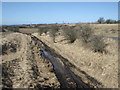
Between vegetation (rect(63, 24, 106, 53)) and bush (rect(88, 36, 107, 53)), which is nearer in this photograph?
bush (rect(88, 36, 107, 53))

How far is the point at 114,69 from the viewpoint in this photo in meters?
16.5

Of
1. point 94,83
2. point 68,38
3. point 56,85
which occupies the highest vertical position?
point 68,38

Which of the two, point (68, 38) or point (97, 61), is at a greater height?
point (68, 38)

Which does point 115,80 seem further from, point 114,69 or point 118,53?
point 118,53

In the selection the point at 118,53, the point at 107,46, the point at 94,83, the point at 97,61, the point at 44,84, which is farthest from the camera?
the point at 107,46

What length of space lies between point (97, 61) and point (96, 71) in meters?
3.31

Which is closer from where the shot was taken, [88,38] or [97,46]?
[97,46]

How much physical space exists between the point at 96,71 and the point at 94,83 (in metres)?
3.06

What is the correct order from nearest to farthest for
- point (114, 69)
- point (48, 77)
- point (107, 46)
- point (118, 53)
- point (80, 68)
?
point (48, 77) < point (114, 69) < point (80, 68) < point (118, 53) < point (107, 46)

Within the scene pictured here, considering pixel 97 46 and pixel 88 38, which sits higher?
pixel 88 38

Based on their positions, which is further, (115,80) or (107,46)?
(107,46)

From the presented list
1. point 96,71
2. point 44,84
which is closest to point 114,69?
point 96,71

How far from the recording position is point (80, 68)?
18406 millimetres

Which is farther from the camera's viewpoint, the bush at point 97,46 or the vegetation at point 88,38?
the vegetation at point 88,38
